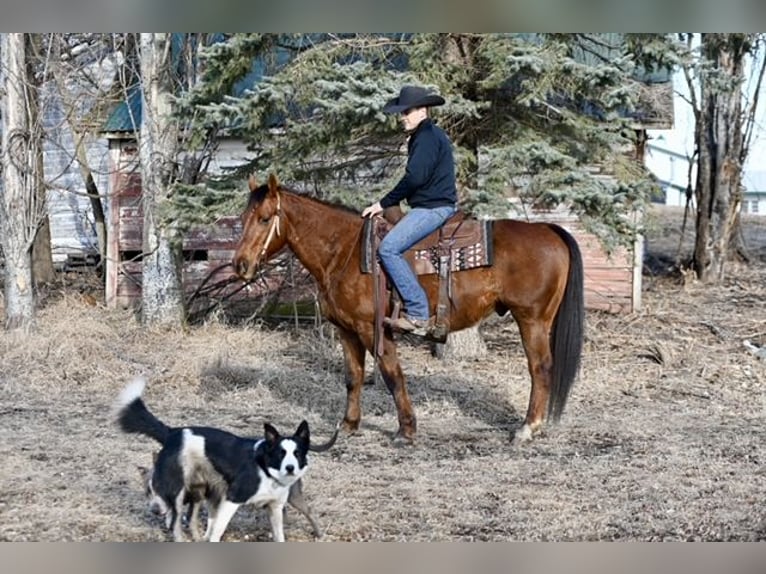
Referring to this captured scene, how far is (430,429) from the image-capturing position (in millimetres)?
8148

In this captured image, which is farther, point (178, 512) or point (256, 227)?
point (256, 227)

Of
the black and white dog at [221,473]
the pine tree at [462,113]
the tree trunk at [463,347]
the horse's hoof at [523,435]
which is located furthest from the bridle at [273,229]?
the tree trunk at [463,347]

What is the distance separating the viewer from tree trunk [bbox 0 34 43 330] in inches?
479

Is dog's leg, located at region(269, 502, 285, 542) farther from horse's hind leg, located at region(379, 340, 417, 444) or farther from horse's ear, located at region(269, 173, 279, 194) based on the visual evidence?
horse's ear, located at region(269, 173, 279, 194)

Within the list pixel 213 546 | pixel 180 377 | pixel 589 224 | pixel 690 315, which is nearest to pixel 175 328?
pixel 180 377

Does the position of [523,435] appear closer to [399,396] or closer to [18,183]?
[399,396]

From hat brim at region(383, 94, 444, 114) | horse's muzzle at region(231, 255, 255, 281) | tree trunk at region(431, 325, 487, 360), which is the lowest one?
tree trunk at region(431, 325, 487, 360)

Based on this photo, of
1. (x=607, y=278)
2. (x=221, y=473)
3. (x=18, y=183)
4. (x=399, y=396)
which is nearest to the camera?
(x=221, y=473)

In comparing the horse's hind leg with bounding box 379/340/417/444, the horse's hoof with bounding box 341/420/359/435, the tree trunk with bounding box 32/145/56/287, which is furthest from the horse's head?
the tree trunk with bounding box 32/145/56/287

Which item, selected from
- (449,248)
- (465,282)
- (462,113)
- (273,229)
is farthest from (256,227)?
(462,113)

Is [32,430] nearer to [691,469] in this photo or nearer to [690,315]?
[691,469]

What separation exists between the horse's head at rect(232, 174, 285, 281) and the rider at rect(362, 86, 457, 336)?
2.36 ft

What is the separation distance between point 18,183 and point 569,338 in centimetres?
804
